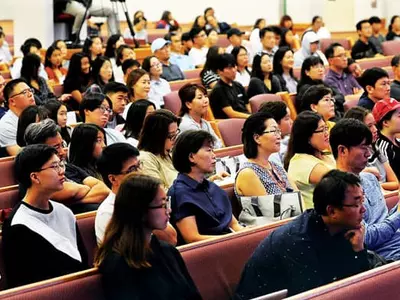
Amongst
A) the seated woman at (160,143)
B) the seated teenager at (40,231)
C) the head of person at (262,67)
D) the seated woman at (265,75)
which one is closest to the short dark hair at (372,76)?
the seated woman at (265,75)

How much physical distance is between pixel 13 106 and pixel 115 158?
2157 mm

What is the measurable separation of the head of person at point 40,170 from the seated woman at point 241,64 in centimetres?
458

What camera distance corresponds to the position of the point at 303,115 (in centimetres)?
423

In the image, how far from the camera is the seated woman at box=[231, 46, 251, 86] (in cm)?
782

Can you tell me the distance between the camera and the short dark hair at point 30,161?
3.33m

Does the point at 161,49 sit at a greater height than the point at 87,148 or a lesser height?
greater

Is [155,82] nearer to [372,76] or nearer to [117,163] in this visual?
[372,76]

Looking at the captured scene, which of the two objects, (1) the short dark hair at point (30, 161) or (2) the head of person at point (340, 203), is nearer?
(2) the head of person at point (340, 203)

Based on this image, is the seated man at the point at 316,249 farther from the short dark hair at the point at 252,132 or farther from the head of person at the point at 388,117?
the head of person at the point at 388,117

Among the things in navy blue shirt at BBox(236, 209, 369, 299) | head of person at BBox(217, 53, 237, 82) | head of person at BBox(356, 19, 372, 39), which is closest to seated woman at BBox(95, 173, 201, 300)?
navy blue shirt at BBox(236, 209, 369, 299)

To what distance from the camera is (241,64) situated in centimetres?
789

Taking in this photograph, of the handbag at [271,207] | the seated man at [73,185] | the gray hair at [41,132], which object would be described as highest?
the gray hair at [41,132]

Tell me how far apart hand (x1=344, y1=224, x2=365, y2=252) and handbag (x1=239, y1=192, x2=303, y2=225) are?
2.90ft

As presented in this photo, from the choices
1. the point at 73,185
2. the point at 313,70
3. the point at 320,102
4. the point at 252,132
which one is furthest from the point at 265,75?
the point at 73,185
